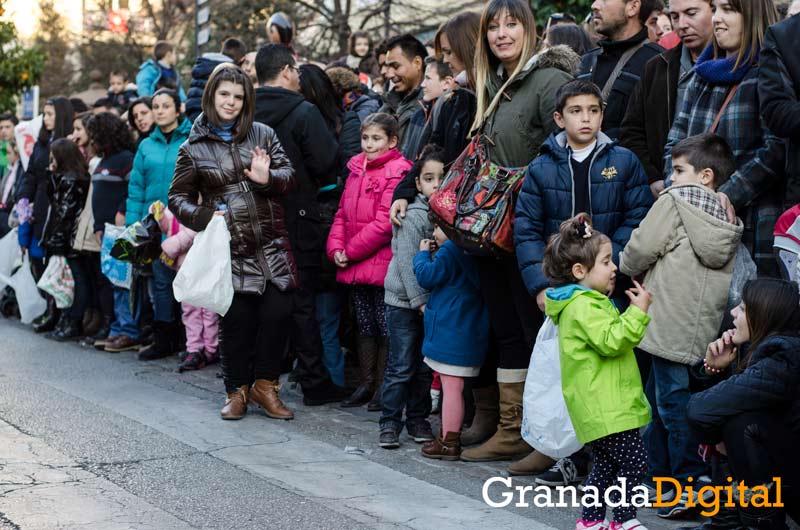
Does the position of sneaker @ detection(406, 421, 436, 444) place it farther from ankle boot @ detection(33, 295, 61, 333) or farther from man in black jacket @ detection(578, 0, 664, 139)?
ankle boot @ detection(33, 295, 61, 333)

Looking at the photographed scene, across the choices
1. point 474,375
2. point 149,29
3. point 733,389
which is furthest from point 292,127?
point 149,29

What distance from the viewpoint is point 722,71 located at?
→ 6039mm

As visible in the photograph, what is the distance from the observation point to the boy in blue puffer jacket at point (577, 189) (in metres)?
6.05

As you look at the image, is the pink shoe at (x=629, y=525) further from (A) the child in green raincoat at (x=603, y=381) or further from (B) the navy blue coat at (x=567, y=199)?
(B) the navy blue coat at (x=567, y=199)

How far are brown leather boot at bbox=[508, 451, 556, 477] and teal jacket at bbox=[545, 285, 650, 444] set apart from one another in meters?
1.17

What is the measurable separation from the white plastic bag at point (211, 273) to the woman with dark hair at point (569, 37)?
257cm

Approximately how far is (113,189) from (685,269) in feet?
22.4

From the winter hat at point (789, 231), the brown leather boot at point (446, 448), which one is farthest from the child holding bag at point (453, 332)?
the winter hat at point (789, 231)

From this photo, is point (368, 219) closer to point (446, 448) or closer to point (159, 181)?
point (446, 448)

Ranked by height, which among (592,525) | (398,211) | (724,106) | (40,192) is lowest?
(592,525)

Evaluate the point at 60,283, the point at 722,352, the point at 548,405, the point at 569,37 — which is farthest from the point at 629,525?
the point at 60,283

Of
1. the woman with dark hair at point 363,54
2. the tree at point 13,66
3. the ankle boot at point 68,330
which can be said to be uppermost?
the tree at point 13,66

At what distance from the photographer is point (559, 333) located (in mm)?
→ 5270

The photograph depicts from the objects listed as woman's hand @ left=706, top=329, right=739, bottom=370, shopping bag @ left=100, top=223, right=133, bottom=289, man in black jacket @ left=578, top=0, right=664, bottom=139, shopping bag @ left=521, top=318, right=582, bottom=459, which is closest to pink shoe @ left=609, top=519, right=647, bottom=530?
shopping bag @ left=521, top=318, right=582, bottom=459
